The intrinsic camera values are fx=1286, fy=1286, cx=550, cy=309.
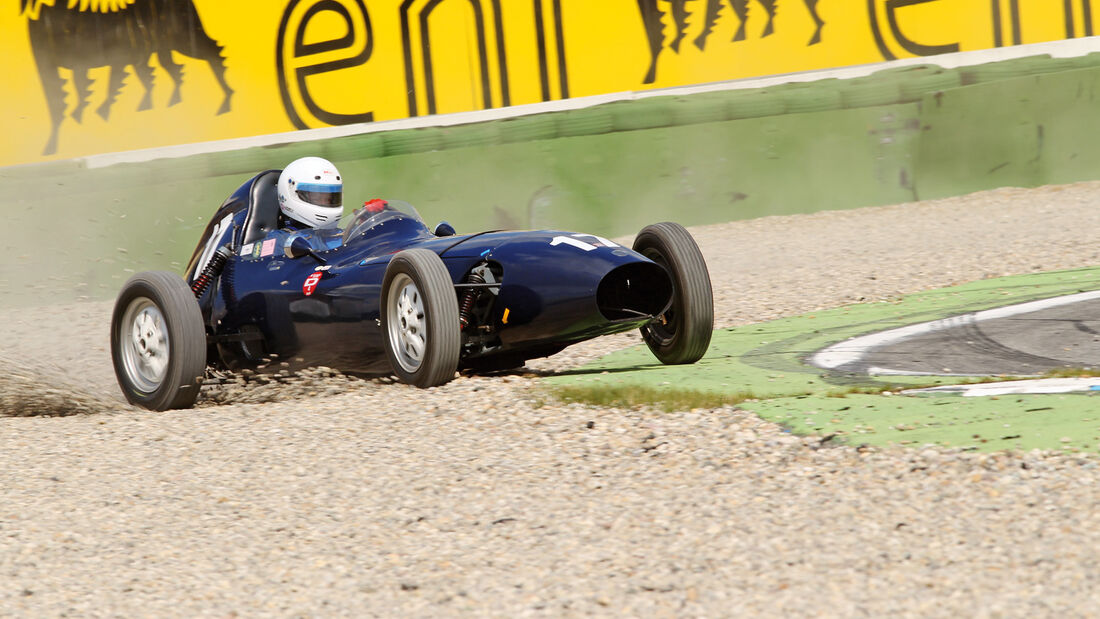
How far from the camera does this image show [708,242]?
11.9 m

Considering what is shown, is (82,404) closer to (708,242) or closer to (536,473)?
(536,473)

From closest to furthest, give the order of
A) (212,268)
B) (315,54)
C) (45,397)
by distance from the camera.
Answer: (45,397), (212,268), (315,54)

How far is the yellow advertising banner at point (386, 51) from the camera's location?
39.1 ft

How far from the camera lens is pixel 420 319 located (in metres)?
5.98

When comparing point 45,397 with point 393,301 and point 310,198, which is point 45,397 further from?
point 393,301

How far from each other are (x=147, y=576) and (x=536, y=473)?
1.34 meters

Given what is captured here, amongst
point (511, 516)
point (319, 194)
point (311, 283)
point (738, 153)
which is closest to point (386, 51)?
point (738, 153)

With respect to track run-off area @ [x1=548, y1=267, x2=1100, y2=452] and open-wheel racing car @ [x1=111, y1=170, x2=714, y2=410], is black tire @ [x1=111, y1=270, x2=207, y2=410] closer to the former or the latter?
open-wheel racing car @ [x1=111, y1=170, x2=714, y2=410]

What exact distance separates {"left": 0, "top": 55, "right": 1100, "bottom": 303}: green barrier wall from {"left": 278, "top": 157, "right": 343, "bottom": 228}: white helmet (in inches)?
190

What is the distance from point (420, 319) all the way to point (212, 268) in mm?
1870

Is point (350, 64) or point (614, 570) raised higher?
point (350, 64)

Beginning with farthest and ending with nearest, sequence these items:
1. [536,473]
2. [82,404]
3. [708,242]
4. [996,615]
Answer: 1. [708,242]
2. [82,404]
3. [536,473]
4. [996,615]

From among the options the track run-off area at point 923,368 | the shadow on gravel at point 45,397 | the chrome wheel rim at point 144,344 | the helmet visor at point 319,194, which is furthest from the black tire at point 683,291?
the shadow on gravel at point 45,397

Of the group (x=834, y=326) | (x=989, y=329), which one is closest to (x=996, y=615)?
(x=989, y=329)
